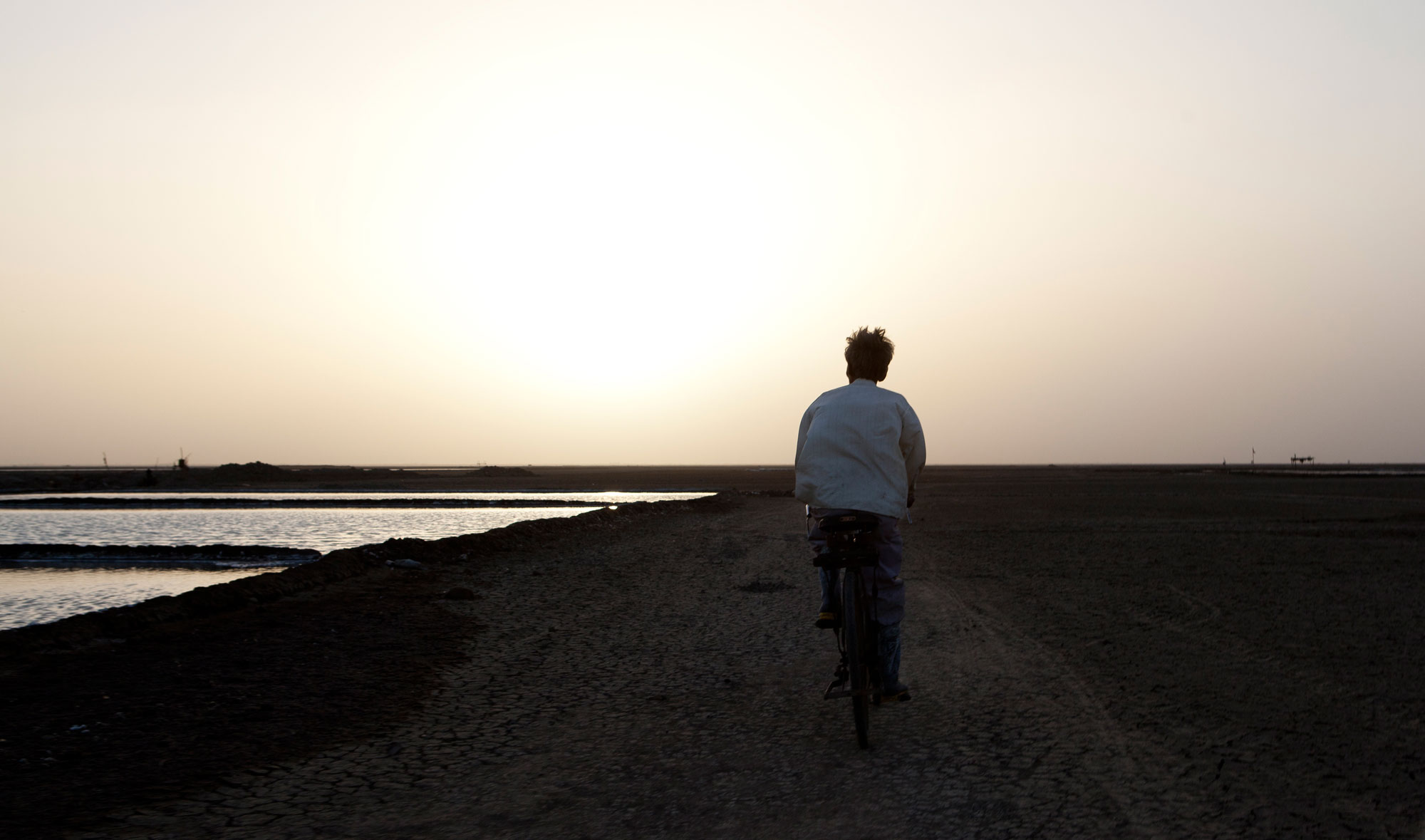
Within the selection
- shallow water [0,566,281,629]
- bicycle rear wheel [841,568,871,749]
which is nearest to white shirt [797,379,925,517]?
bicycle rear wheel [841,568,871,749]

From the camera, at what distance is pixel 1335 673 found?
266 inches

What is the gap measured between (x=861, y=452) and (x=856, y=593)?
83 centimetres

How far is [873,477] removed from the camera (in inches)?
212

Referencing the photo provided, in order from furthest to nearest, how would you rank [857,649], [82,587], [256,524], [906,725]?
[256,524] → [82,587] → [906,725] → [857,649]

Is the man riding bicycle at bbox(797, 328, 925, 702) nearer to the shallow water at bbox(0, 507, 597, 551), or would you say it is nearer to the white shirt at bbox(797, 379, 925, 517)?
the white shirt at bbox(797, 379, 925, 517)

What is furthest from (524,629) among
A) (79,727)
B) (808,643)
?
(79,727)

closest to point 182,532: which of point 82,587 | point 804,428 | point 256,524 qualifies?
point 256,524

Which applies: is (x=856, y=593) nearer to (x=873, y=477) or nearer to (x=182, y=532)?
(x=873, y=477)

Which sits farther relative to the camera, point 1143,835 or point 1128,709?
point 1128,709

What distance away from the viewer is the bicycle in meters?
5.19

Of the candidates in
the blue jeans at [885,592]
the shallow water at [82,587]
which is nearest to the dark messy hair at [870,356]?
the blue jeans at [885,592]

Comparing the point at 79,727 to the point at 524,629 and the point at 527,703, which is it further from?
the point at 524,629

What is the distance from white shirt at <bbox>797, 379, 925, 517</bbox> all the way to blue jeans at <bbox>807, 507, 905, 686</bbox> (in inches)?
4.3

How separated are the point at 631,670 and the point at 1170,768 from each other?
13.3ft
